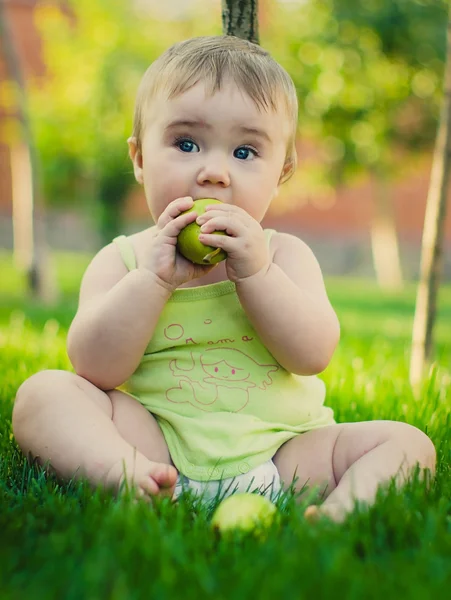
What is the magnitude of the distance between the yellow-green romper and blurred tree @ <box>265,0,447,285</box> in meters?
9.79

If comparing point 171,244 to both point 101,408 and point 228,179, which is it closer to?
point 228,179

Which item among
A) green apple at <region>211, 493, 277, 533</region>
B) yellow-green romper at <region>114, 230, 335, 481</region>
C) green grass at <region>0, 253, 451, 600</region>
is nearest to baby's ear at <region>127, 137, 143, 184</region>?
yellow-green romper at <region>114, 230, 335, 481</region>

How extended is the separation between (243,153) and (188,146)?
0.50ft

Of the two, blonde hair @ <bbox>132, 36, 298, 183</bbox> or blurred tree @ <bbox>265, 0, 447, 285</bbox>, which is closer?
blonde hair @ <bbox>132, 36, 298, 183</bbox>

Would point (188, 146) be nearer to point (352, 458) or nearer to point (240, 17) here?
point (240, 17)

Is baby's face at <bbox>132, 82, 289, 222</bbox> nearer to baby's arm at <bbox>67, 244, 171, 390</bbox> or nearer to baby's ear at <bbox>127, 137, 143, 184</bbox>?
baby's ear at <bbox>127, 137, 143, 184</bbox>

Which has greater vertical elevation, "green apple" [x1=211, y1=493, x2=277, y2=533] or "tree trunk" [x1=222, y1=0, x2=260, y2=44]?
"tree trunk" [x1=222, y1=0, x2=260, y2=44]

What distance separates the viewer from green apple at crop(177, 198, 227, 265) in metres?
1.85

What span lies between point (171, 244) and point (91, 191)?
18.5 m

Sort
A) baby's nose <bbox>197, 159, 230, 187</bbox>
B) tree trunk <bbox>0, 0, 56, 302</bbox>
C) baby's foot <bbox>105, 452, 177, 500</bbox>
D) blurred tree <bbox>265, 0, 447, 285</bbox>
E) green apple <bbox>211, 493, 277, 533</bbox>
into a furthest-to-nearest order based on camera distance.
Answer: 1. blurred tree <bbox>265, 0, 447, 285</bbox>
2. tree trunk <bbox>0, 0, 56, 302</bbox>
3. baby's nose <bbox>197, 159, 230, 187</bbox>
4. baby's foot <bbox>105, 452, 177, 500</bbox>
5. green apple <bbox>211, 493, 277, 533</bbox>

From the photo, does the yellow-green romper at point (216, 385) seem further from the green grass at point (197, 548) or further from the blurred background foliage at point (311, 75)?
the blurred background foliage at point (311, 75)

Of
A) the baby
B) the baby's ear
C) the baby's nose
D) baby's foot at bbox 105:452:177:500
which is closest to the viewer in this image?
baby's foot at bbox 105:452:177:500

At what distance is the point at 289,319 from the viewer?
1930 mm

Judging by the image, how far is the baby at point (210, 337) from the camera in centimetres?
182
